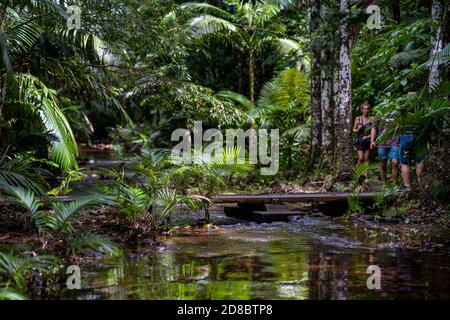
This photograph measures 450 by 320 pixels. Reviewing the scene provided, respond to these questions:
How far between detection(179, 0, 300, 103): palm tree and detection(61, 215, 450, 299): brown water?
27.3 ft

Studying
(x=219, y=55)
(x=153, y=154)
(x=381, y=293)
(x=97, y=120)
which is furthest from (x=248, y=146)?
(x=97, y=120)

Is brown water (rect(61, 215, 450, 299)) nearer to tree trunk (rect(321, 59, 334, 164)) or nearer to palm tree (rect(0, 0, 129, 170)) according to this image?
palm tree (rect(0, 0, 129, 170))

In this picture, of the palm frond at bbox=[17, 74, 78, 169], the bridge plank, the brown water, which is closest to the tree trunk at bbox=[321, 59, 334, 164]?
the bridge plank

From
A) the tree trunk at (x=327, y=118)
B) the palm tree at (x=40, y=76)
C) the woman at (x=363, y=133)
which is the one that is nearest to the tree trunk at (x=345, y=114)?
the woman at (x=363, y=133)

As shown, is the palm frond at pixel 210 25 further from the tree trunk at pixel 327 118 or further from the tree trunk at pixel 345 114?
the tree trunk at pixel 345 114

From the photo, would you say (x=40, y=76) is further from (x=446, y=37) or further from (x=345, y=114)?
(x=446, y=37)

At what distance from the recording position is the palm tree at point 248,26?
1510cm

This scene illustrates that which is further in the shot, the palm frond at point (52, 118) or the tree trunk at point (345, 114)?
the tree trunk at point (345, 114)

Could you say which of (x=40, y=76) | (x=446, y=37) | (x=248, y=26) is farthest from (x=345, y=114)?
(x=40, y=76)

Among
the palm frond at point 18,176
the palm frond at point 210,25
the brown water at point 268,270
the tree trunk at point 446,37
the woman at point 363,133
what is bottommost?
the brown water at point 268,270

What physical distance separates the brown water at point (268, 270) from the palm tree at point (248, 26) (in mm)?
8316

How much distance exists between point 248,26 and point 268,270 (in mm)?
11104

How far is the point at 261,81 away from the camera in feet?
74.3

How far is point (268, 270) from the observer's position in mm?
5918
